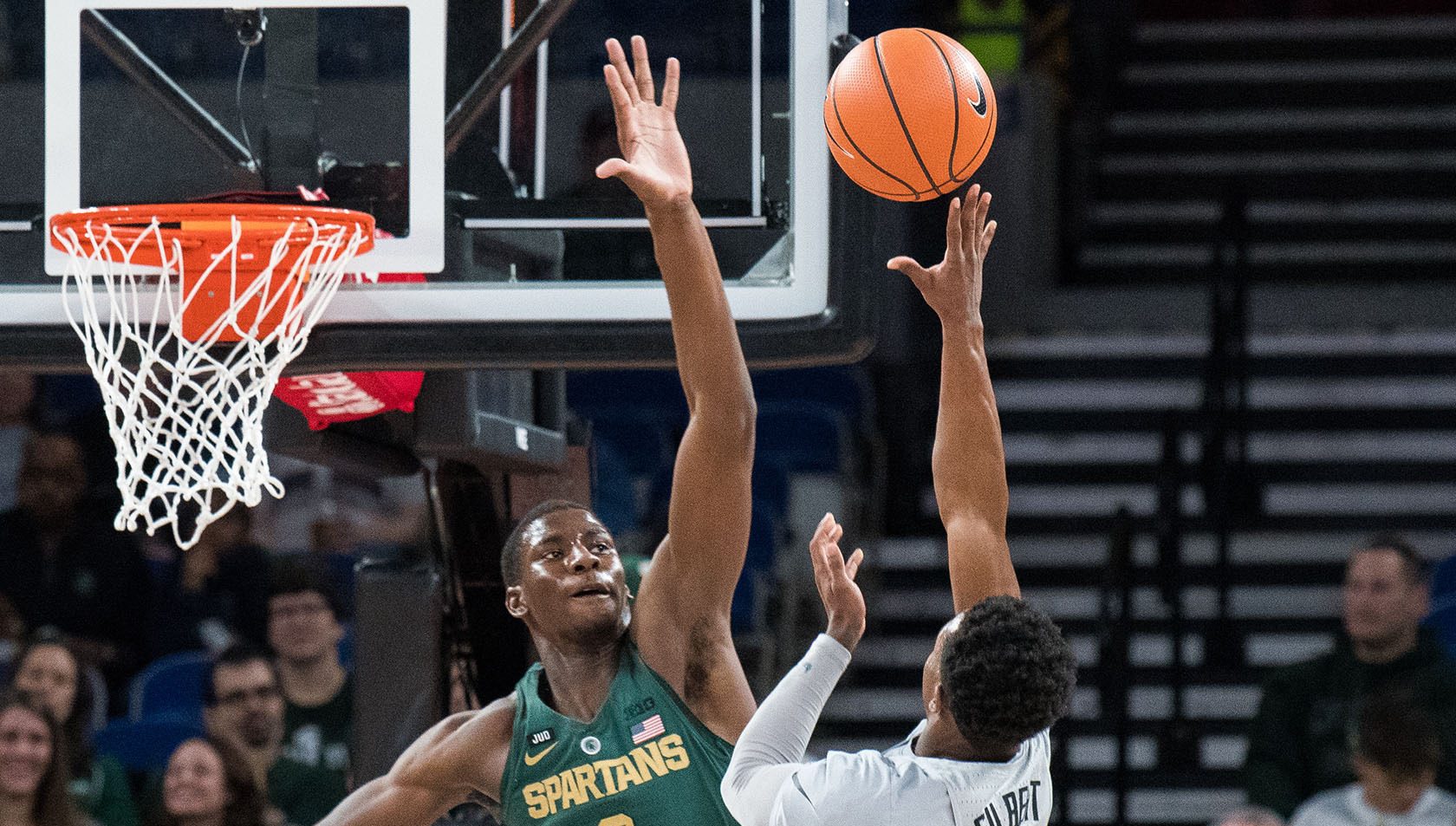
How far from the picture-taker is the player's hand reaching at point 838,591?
9.71ft

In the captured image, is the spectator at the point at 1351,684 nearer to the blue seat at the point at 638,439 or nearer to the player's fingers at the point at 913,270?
the player's fingers at the point at 913,270

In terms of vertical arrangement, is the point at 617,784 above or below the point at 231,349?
below

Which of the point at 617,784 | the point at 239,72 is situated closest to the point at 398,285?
the point at 239,72

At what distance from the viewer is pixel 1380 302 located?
828 cm

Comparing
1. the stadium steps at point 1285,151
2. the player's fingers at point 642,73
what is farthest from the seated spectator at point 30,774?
the stadium steps at point 1285,151

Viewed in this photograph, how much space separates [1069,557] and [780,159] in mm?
4556

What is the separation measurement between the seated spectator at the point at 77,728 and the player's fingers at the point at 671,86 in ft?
10.6

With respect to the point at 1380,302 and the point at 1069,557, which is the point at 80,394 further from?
the point at 1380,302

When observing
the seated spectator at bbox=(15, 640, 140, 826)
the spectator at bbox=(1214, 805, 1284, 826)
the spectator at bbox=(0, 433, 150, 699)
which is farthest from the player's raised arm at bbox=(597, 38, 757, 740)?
the spectator at bbox=(0, 433, 150, 699)

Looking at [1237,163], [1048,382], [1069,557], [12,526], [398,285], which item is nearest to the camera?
[398,285]

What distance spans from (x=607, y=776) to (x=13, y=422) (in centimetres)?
467

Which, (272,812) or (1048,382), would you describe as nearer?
(272,812)

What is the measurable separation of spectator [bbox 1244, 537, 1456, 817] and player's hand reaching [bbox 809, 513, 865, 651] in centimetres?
280

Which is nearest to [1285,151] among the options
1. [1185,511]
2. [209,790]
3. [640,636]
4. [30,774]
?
[1185,511]
